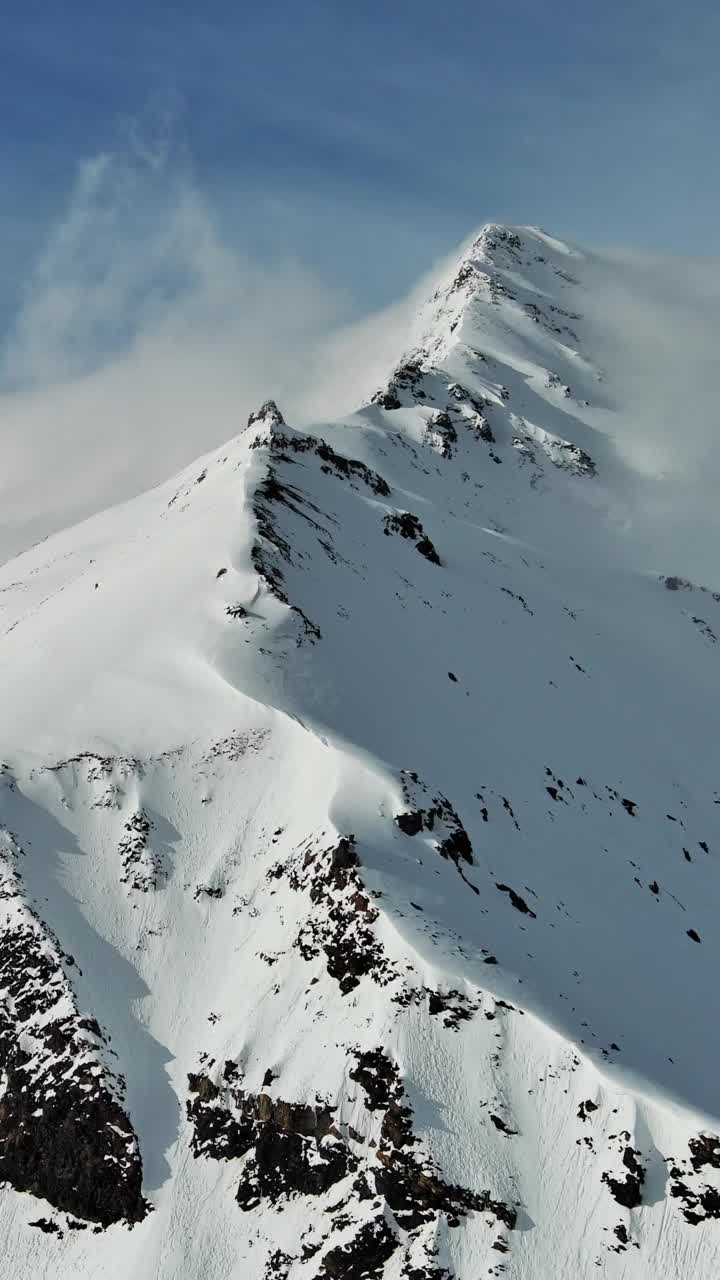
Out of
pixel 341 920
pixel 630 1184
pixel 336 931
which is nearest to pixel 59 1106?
pixel 336 931

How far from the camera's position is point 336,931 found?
4706cm

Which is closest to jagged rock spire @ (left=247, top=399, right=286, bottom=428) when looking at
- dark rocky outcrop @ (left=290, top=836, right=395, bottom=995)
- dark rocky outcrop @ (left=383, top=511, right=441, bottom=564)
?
dark rocky outcrop @ (left=383, top=511, right=441, bottom=564)

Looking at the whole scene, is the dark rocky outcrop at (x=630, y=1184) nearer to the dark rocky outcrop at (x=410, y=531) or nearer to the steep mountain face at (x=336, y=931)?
the steep mountain face at (x=336, y=931)

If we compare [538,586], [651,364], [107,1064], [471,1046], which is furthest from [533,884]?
[651,364]

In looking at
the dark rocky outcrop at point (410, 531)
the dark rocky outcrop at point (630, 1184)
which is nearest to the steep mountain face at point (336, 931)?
the dark rocky outcrop at point (630, 1184)

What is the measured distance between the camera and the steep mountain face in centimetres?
3953

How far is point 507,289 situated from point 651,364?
31426 mm

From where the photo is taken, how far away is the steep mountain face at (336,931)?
130 feet

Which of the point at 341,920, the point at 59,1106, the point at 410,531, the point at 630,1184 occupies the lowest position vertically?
the point at 59,1106

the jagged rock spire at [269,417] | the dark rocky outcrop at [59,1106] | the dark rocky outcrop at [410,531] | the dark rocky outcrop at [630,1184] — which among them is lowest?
the dark rocky outcrop at [59,1106]

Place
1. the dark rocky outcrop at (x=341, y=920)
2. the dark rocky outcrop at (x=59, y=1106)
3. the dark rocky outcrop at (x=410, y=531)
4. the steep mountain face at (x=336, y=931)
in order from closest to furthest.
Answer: the steep mountain face at (x=336, y=931) < the dark rocky outcrop at (x=59, y=1106) < the dark rocky outcrop at (x=341, y=920) < the dark rocky outcrop at (x=410, y=531)

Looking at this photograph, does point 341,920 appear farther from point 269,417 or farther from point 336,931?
point 269,417

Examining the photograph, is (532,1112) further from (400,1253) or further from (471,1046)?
(400,1253)

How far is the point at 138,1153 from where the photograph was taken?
43.4m
